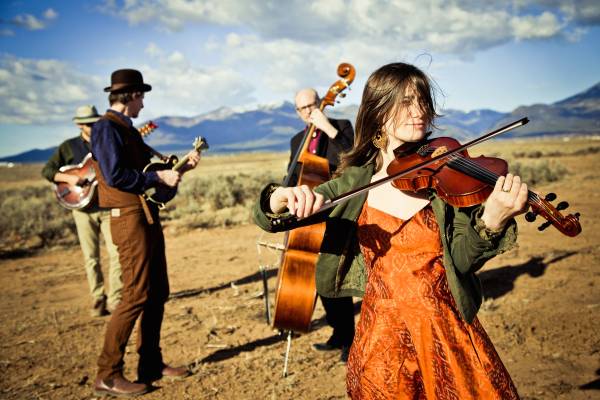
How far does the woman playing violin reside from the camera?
1742 millimetres

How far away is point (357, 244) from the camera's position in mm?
2230

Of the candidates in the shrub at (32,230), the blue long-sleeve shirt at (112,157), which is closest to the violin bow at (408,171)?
the blue long-sleeve shirt at (112,157)

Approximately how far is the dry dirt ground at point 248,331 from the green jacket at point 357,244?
214cm

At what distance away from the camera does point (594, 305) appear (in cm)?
521

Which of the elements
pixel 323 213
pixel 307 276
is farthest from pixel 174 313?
pixel 323 213

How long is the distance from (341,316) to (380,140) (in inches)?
98.9

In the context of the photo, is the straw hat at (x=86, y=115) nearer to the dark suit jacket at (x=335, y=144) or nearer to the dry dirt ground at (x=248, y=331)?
the dry dirt ground at (x=248, y=331)

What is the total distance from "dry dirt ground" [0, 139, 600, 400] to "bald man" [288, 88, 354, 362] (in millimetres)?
247

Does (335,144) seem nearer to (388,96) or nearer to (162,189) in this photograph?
(162,189)

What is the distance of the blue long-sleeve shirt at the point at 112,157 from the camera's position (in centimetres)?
352

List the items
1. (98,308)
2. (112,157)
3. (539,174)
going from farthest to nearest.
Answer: (539,174), (98,308), (112,157)

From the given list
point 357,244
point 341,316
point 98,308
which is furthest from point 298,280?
point 98,308

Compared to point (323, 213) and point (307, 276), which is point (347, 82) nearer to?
point (307, 276)

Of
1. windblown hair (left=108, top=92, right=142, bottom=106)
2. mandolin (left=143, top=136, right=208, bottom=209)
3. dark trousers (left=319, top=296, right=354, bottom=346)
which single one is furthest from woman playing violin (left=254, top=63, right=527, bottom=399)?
windblown hair (left=108, top=92, right=142, bottom=106)
